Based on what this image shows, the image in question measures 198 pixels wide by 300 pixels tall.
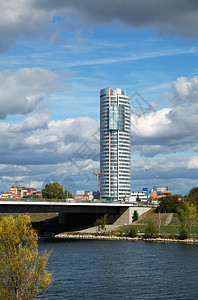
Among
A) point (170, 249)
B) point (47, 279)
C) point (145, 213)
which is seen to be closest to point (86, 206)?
point (145, 213)

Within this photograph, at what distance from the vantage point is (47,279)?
35.5 metres

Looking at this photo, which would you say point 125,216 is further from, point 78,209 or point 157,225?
point 78,209

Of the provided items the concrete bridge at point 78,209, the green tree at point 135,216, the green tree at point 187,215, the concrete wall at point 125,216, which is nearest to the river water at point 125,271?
the green tree at point 187,215

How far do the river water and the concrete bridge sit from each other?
25.6 metres

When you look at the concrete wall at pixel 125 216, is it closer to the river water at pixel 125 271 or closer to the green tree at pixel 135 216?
the green tree at pixel 135 216

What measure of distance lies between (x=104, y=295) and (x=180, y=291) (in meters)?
11.5

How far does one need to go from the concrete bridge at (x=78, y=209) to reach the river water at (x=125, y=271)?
83.8 feet

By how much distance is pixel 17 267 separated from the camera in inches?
1368

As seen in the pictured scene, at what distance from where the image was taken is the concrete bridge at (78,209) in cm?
12775

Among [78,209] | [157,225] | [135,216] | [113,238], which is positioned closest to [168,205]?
[135,216]

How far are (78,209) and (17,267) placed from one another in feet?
374

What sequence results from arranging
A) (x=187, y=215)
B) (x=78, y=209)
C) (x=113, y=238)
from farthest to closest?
(x=78, y=209) → (x=113, y=238) → (x=187, y=215)

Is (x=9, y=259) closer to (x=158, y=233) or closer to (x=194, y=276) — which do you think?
(x=194, y=276)

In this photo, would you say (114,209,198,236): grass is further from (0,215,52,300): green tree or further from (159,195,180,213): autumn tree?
(0,215,52,300): green tree
